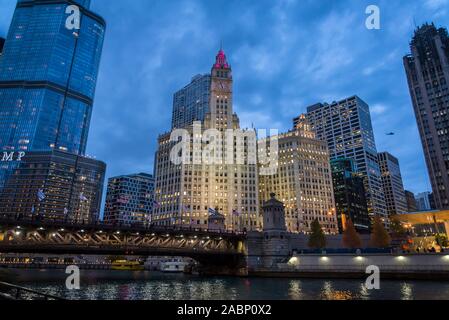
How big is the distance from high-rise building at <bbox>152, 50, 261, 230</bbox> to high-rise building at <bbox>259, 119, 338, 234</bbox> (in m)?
18.4

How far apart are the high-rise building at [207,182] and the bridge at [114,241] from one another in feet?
205

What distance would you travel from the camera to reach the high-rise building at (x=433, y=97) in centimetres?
15962

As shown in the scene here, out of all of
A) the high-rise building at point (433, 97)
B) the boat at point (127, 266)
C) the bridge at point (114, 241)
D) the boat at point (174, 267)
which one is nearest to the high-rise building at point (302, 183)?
the high-rise building at point (433, 97)

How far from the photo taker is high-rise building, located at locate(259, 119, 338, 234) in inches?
6703

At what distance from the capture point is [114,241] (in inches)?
2707

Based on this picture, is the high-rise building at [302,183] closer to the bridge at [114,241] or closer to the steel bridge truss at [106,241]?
the bridge at [114,241]

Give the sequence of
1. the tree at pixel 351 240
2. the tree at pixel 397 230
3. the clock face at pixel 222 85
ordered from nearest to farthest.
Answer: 1. the tree at pixel 397 230
2. the tree at pixel 351 240
3. the clock face at pixel 222 85

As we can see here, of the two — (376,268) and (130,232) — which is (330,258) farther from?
(130,232)

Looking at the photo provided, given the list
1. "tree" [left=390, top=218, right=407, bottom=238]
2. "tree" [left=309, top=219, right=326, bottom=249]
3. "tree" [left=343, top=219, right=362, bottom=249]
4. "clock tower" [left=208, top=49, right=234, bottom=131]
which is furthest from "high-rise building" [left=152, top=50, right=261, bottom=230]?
"tree" [left=390, top=218, right=407, bottom=238]

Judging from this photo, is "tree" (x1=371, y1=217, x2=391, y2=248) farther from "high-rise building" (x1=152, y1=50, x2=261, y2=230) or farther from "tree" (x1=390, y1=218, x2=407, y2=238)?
"high-rise building" (x1=152, y1=50, x2=261, y2=230)

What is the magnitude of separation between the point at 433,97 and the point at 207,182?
129491mm

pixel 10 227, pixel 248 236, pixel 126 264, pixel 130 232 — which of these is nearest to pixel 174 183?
pixel 126 264

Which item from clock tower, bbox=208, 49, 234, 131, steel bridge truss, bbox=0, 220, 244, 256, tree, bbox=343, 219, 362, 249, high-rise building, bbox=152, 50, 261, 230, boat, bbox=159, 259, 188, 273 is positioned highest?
clock tower, bbox=208, 49, 234, 131

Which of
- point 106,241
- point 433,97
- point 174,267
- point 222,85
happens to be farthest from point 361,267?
point 433,97
